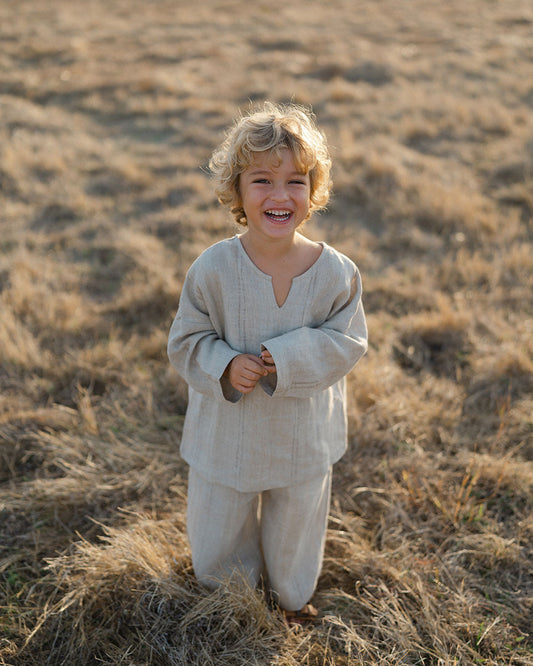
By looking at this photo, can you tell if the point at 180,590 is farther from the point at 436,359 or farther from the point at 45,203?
the point at 45,203

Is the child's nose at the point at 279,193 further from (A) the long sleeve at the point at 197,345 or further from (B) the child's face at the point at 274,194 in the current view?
(A) the long sleeve at the point at 197,345

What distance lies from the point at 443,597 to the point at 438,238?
11.4 ft

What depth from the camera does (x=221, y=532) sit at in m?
1.93

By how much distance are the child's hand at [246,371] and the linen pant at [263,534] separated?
17.7 inches

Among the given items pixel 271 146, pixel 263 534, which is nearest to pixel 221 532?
pixel 263 534

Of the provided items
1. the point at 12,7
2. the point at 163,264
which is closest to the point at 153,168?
the point at 163,264

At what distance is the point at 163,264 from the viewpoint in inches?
178

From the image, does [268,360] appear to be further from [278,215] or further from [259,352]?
[278,215]

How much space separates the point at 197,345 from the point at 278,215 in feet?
1.47

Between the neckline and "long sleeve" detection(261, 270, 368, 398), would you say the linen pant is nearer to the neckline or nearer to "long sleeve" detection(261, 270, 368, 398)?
"long sleeve" detection(261, 270, 368, 398)

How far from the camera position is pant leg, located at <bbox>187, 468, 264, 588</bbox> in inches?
73.8

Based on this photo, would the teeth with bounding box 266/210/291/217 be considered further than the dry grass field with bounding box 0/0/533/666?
No

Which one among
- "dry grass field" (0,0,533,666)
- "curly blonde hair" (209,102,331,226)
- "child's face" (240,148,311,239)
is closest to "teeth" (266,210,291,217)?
"child's face" (240,148,311,239)

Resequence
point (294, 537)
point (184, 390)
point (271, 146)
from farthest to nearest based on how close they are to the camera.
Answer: point (184, 390), point (294, 537), point (271, 146)
